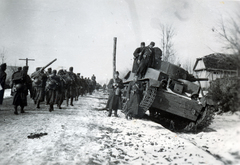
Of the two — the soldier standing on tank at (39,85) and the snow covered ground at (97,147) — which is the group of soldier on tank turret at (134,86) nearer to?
the snow covered ground at (97,147)

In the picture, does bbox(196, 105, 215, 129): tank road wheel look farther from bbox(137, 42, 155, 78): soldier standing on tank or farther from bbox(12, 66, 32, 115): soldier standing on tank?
bbox(12, 66, 32, 115): soldier standing on tank

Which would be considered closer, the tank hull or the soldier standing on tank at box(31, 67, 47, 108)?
the tank hull

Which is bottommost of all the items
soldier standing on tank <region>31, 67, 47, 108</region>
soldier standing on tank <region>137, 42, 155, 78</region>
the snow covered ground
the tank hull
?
the snow covered ground

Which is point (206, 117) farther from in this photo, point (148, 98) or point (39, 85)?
point (39, 85)

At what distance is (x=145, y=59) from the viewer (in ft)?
30.6

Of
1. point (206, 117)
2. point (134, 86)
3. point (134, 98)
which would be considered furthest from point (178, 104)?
point (134, 86)

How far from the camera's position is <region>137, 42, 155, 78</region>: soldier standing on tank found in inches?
364

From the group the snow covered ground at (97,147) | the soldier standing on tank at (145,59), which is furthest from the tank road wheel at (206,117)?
the soldier standing on tank at (145,59)

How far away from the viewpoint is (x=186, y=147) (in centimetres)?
471

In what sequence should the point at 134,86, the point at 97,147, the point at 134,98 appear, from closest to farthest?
1. the point at 97,147
2. the point at 134,98
3. the point at 134,86

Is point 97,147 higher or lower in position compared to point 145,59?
lower

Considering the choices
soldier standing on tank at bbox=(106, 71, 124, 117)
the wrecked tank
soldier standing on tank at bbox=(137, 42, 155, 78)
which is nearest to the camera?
the wrecked tank

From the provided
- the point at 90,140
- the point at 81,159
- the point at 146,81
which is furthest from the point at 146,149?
the point at 146,81

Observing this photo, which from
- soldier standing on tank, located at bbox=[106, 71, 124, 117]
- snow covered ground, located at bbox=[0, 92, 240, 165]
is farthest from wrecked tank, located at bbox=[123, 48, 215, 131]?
snow covered ground, located at bbox=[0, 92, 240, 165]
